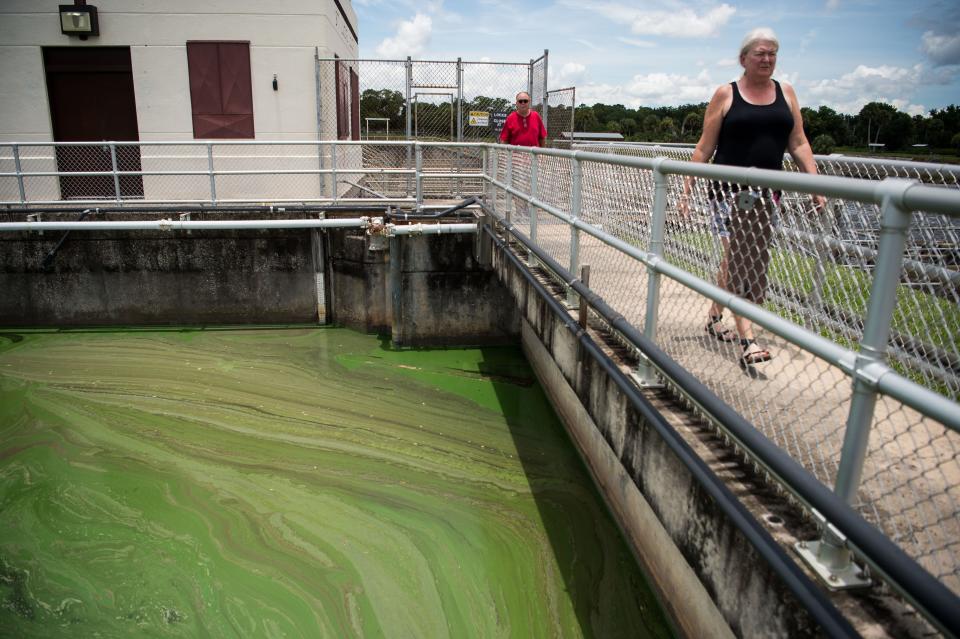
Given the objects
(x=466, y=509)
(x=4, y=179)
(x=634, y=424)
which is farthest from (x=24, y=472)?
(x=4, y=179)

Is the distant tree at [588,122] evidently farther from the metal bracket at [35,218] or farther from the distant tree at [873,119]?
the metal bracket at [35,218]

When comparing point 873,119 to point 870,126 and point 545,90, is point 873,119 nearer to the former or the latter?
point 870,126

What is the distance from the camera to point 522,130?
23.6ft

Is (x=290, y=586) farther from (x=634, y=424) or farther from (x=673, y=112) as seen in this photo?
(x=673, y=112)

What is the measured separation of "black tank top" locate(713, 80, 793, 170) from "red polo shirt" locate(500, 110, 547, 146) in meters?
4.42

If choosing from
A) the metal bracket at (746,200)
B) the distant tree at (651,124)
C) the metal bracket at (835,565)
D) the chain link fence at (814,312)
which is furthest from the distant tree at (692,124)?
the metal bracket at (835,565)

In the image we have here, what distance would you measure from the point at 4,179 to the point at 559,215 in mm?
8535

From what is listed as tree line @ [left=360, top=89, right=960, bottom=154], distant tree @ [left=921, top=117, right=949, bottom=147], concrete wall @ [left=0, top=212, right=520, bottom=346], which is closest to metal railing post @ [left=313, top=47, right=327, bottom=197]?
concrete wall @ [left=0, top=212, right=520, bottom=346]

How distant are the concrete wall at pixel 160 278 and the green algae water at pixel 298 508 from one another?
4.63 feet

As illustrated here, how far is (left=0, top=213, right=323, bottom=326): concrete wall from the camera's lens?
817 centimetres

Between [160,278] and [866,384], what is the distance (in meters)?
8.32

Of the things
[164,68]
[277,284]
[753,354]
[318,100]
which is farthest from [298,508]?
[164,68]

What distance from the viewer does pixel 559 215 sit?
3881mm

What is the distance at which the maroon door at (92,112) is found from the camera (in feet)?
30.0
